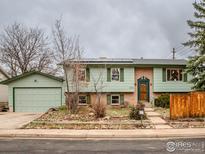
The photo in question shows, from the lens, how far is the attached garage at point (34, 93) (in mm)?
26234

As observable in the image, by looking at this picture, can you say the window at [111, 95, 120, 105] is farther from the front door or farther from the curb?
the curb

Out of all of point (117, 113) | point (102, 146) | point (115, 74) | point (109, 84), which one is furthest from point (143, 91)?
point (102, 146)

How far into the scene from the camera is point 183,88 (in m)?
27.8

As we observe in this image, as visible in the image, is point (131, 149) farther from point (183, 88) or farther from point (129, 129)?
point (183, 88)

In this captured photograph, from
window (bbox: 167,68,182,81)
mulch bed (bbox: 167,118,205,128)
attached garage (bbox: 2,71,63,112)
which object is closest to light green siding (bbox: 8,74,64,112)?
attached garage (bbox: 2,71,63,112)

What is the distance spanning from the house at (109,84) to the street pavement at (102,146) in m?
14.0

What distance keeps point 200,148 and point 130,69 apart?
692 inches

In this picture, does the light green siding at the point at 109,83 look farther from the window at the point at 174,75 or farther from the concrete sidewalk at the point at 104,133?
the concrete sidewalk at the point at 104,133

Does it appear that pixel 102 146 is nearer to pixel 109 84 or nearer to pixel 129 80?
pixel 109 84

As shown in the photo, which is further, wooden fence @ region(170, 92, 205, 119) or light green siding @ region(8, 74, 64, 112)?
light green siding @ region(8, 74, 64, 112)

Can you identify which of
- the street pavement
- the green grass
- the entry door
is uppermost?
the entry door

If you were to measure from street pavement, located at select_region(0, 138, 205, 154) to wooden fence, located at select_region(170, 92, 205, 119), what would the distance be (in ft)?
18.1

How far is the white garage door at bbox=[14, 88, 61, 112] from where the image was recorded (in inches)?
1032

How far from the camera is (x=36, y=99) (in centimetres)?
2630
